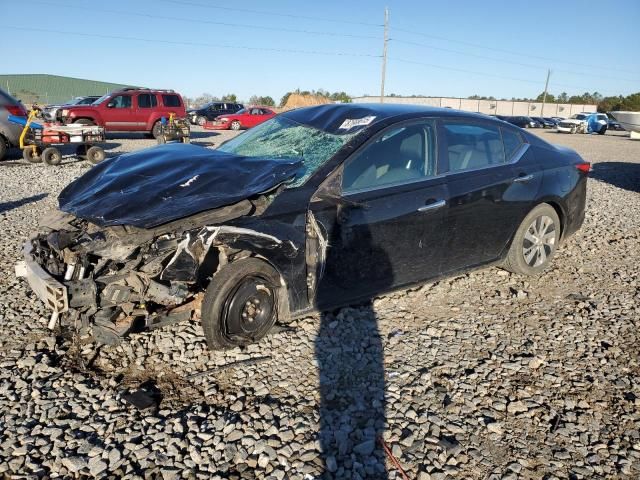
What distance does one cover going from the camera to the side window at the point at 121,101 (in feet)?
55.6

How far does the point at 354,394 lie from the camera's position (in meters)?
2.79

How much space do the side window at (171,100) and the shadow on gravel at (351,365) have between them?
16.2 m

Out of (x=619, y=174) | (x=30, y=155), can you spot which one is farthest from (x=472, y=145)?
(x=30, y=155)

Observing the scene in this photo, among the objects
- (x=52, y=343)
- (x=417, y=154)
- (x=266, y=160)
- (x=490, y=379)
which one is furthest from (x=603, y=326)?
(x=52, y=343)

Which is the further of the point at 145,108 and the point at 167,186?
the point at 145,108

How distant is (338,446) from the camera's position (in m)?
2.36

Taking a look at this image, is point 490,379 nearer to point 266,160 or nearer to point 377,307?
point 377,307

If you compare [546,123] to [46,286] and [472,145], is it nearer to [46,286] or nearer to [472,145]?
[472,145]

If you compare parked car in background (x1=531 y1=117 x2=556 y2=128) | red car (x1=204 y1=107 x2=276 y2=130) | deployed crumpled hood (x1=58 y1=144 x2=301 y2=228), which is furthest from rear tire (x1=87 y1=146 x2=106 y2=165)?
parked car in background (x1=531 y1=117 x2=556 y2=128)

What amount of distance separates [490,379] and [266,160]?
2.15 metres

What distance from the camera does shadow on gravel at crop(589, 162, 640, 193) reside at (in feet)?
33.9

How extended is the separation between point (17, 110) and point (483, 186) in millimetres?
11474

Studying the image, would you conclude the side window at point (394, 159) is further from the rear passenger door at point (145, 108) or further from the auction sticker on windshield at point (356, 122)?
the rear passenger door at point (145, 108)

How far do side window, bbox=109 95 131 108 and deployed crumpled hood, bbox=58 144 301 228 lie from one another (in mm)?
14989
